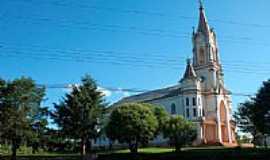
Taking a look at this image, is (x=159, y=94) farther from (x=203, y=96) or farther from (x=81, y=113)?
(x=81, y=113)

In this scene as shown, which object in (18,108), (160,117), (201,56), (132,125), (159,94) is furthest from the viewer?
(159,94)

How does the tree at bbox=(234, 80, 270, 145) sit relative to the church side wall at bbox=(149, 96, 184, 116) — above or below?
below

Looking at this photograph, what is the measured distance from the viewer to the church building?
8156 centimetres

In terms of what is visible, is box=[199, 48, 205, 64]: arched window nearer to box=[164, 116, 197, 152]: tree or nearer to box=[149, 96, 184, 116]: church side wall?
box=[149, 96, 184, 116]: church side wall

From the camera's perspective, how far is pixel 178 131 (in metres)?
62.1

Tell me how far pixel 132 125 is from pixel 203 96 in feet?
111

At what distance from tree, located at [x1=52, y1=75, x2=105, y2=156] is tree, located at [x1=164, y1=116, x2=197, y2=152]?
11313mm

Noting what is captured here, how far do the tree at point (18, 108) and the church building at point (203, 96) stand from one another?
1393 inches

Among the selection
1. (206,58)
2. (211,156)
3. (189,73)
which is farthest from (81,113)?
(206,58)

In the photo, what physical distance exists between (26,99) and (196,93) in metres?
38.2

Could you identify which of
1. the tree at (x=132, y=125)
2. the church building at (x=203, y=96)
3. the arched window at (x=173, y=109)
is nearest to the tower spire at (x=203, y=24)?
the church building at (x=203, y=96)

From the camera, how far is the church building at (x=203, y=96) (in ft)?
268

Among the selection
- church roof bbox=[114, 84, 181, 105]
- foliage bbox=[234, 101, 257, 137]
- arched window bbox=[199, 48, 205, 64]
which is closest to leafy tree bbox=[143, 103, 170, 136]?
foliage bbox=[234, 101, 257, 137]

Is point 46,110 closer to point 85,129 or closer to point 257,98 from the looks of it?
point 85,129
